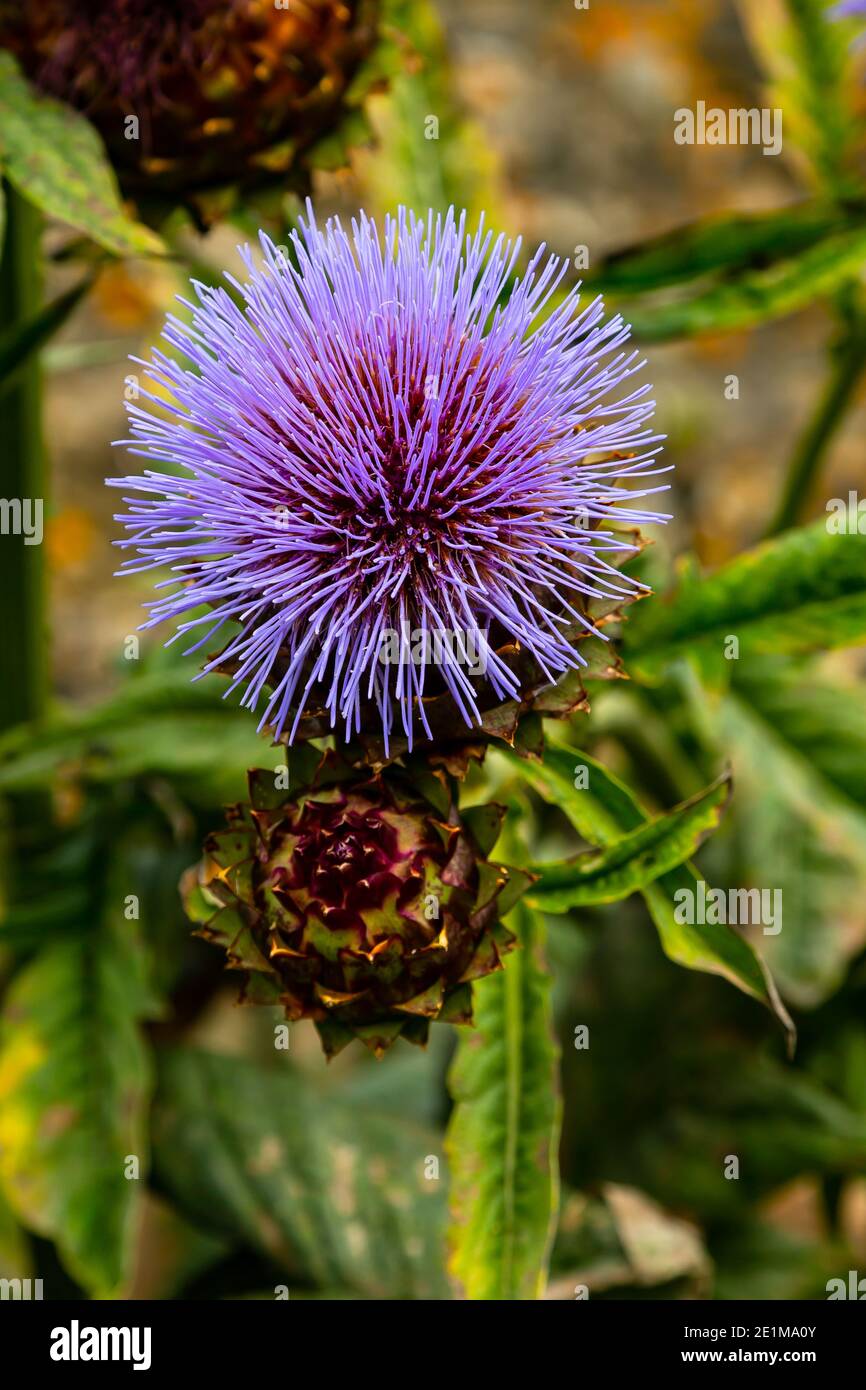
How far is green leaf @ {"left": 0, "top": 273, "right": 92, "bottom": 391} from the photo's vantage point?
812mm

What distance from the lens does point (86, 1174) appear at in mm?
878

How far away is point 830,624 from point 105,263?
19.1 inches

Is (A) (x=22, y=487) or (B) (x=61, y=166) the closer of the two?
(B) (x=61, y=166)

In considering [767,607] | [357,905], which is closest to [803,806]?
[767,607]

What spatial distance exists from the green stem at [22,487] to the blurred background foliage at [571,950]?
0.05 feet

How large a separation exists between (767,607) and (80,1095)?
22.1 inches

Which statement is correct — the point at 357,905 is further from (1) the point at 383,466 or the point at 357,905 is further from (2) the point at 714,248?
(2) the point at 714,248

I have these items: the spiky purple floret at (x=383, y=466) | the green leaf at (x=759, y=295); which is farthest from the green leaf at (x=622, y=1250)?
the green leaf at (x=759, y=295)

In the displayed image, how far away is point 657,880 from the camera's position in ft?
2.18

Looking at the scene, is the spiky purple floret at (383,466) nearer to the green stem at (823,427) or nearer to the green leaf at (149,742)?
the green leaf at (149,742)

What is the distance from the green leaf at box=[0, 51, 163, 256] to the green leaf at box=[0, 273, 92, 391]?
0.29 feet

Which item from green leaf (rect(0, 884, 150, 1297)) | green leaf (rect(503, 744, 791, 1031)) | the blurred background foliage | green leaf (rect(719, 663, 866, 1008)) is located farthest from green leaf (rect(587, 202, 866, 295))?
green leaf (rect(0, 884, 150, 1297))

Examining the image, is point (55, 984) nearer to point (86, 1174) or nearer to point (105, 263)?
point (86, 1174)

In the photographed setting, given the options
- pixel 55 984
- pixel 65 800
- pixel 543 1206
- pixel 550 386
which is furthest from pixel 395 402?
pixel 65 800
